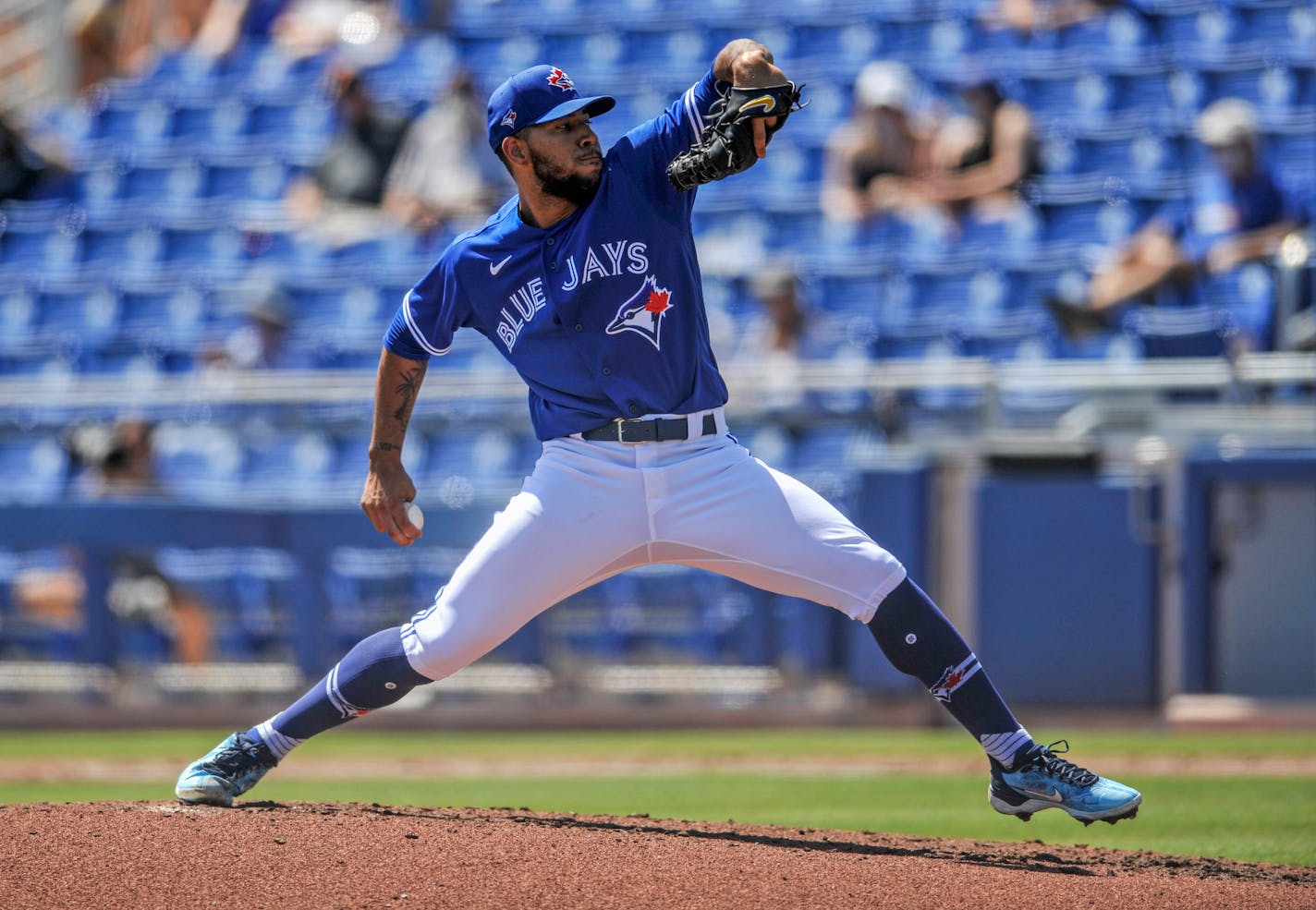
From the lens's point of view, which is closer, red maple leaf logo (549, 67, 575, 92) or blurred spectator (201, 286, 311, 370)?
red maple leaf logo (549, 67, 575, 92)

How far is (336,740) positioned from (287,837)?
5539 millimetres

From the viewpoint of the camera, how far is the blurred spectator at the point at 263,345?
11.1 meters

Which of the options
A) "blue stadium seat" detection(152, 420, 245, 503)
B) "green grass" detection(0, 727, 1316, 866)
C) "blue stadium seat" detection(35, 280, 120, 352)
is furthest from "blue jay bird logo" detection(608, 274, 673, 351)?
"blue stadium seat" detection(35, 280, 120, 352)

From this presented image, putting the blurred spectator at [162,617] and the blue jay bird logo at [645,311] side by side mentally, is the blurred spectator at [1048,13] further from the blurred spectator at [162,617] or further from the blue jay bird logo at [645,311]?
the blue jay bird logo at [645,311]

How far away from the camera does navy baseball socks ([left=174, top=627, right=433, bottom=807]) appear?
14.9ft

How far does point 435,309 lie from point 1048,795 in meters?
2.01

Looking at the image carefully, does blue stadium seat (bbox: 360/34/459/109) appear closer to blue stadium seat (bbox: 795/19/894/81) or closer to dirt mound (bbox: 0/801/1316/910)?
blue stadium seat (bbox: 795/19/894/81)

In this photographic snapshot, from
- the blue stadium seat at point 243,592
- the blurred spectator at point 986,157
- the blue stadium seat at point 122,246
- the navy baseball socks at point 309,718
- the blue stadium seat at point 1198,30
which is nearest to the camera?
the navy baseball socks at point 309,718

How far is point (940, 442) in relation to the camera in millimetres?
9398

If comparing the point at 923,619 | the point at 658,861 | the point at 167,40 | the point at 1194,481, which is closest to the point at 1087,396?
the point at 1194,481

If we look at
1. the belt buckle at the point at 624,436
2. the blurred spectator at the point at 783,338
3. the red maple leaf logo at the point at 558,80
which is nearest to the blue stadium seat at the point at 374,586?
the blurred spectator at the point at 783,338

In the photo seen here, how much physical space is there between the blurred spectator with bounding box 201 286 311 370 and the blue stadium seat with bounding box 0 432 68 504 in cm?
111

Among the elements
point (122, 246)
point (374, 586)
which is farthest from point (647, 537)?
point (122, 246)

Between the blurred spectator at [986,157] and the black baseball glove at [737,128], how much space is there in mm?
7291
